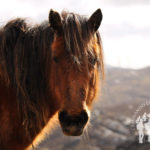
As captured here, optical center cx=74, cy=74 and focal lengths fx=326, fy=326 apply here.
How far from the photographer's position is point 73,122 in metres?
3.87

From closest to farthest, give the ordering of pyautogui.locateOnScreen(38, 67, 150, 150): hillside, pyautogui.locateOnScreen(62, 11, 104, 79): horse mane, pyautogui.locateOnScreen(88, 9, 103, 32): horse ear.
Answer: pyautogui.locateOnScreen(62, 11, 104, 79): horse mane → pyautogui.locateOnScreen(88, 9, 103, 32): horse ear → pyautogui.locateOnScreen(38, 67, 150, 150): hillside

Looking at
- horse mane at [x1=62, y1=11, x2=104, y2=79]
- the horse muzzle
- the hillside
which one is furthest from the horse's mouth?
the hillside

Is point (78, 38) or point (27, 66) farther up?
point (78, 38)

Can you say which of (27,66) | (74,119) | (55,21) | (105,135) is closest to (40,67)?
(27,66)

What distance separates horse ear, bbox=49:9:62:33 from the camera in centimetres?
448

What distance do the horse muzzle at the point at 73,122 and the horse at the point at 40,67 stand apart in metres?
0.33

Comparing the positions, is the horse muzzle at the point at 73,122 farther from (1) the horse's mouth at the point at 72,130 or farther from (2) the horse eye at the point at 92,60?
(2) the horse eye at the point at 92,60

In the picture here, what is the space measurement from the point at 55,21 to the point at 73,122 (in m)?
1.47

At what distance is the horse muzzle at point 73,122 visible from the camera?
3871 mm

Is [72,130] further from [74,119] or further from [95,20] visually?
[95,20]

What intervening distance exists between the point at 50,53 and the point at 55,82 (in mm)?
444

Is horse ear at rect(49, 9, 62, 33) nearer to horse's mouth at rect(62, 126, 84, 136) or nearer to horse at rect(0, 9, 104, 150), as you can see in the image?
horse at rect(0, 9, 104, 150)

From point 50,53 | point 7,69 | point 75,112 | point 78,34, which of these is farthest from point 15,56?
point 75,112

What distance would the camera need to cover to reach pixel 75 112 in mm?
3893
